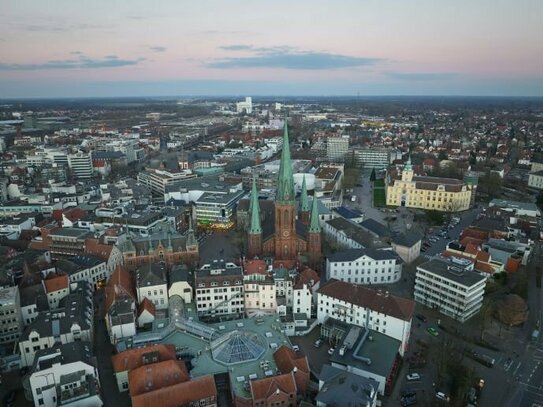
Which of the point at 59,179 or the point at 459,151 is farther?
the point at 459,151

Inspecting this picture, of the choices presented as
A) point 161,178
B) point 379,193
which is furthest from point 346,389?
point 161,178

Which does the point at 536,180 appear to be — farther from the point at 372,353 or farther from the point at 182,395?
the point at 182,395

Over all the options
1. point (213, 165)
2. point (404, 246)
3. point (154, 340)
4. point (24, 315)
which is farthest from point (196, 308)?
point (213, 165)

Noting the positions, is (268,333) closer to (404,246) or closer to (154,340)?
(154,340)

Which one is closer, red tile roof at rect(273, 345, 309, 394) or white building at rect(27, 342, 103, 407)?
white building at rect(27, 342, 103, 407)

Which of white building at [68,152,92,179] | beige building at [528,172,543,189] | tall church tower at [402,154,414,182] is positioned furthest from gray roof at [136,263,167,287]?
beige building at [528,172,543,189]

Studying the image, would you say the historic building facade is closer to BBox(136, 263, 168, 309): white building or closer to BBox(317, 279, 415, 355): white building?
BBox(136, 263, 168, 309): white building

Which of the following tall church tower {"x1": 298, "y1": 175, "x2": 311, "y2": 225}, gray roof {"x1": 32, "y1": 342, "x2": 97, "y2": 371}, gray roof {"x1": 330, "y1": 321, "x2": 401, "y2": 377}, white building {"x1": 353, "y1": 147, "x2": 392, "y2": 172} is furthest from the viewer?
white building {"x1": 353, "y1": 147, "x2": 392, "y2": 172}
